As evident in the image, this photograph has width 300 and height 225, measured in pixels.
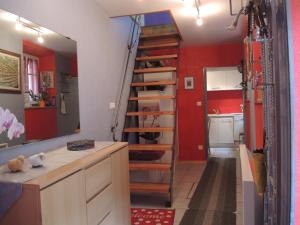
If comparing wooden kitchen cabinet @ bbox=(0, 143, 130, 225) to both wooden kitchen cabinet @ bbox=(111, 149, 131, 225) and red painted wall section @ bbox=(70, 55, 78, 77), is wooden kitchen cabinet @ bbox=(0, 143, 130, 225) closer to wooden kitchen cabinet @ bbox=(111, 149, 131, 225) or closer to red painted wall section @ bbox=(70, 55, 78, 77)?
wooden kitchen cabinet @ bbox=(111, 149, 131, 225)

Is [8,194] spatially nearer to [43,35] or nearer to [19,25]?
[19,25]

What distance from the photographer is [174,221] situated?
2.96 meters

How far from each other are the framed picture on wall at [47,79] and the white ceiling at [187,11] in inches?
56.4

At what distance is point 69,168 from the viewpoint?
165 centimetres

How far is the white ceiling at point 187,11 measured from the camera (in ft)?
Answer: 11.1

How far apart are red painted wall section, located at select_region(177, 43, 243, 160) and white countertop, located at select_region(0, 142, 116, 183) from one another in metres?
3.84

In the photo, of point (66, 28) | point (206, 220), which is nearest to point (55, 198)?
point (66, 28)

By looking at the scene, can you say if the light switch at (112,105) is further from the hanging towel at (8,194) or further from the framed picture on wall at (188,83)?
the framed picture on wall at (188,83)

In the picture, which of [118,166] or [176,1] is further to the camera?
[176,1]

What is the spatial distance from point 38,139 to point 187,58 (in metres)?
4.48

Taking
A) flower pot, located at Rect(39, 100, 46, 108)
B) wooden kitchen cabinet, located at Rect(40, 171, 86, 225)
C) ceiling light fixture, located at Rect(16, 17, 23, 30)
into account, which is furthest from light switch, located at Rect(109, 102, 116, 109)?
wooden kitchen cabinet, located at Rect(40, 171, 86, 225)

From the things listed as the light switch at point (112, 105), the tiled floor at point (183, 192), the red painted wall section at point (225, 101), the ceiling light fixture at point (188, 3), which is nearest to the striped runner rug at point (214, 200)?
the tiled floor at point (183, 192)

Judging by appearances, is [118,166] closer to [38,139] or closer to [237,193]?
[38,139]

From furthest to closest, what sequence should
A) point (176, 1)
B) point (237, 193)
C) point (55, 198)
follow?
point (237, 193) < point (176, 1) < point (55, 198)
